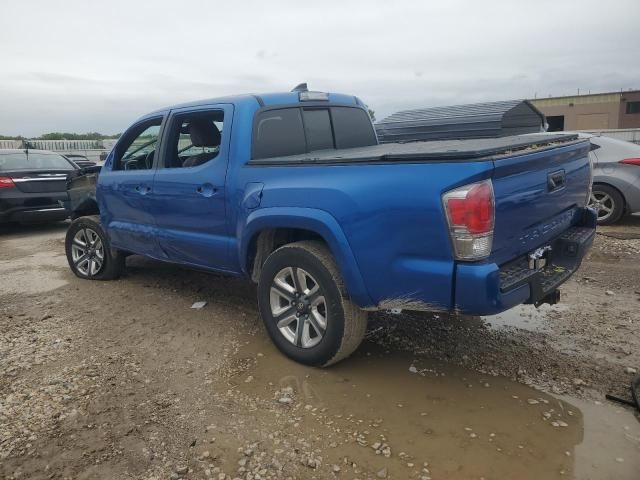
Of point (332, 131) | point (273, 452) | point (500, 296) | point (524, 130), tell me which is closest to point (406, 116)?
point (524, 130)

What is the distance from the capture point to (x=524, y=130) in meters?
7.68

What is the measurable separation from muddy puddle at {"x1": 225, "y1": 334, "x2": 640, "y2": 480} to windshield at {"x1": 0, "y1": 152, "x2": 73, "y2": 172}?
7.65 m

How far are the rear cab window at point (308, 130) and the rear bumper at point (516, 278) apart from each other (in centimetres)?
193

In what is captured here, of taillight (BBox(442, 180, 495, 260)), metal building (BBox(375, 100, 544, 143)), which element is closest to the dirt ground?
taillight (BBox(442, 180, 495, 260))

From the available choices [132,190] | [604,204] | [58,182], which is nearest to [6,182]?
[58,182]

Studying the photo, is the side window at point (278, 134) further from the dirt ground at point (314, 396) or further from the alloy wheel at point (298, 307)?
the dirt ground at point (314, 396)

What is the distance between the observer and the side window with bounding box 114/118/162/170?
5.00 metres

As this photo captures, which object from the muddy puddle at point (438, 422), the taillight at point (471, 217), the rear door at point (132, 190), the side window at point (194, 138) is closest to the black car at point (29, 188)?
the rear door at point (132, 190)

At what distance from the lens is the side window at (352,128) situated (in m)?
4.63

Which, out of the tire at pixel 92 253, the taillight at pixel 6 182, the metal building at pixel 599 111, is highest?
the taillight at pixel 6 182

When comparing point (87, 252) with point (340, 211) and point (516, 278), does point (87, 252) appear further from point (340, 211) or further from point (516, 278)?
point (516, 278)

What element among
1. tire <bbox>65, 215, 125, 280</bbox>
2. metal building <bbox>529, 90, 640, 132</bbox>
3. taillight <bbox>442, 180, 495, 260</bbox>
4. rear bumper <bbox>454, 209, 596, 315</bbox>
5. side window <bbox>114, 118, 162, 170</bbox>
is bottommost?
metal building <bbox>529, 90, 640, 132</bbox>

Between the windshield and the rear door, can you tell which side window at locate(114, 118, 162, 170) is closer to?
the rear door

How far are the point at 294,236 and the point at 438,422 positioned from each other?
1621 millimetres
